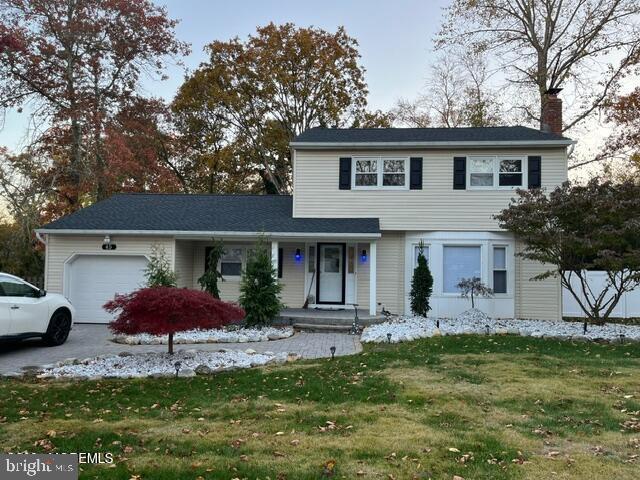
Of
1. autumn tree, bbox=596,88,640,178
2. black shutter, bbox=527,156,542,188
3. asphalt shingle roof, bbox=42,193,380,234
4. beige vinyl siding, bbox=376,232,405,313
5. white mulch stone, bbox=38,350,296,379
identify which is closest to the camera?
white mulch stone, bbox=38,350,296,379

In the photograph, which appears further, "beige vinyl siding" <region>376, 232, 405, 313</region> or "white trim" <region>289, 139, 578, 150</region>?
"beige vinyl siding" <region>376, 232, 405, 313</region>

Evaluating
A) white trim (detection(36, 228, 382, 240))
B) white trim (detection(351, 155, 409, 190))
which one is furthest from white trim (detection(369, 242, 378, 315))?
white trim (detection(351, 155, 409, 190))

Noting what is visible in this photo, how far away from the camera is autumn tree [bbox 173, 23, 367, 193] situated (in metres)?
27.0

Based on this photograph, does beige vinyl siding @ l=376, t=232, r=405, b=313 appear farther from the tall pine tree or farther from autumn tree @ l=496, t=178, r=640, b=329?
autumn tree @ l=496, t=178, r=640, b=329

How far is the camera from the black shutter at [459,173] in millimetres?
15000

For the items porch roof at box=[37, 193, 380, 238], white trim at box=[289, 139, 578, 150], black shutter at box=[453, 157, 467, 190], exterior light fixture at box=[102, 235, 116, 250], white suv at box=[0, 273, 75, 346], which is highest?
white trim at box=[289, 139, 578, 150]

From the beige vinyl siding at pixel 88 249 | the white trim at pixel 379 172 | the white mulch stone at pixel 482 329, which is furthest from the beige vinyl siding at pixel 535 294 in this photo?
the beige vinyl siding at pixel 88 249

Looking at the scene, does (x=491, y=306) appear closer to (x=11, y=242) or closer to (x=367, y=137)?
(x=367, y=137)

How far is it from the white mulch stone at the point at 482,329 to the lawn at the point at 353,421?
9.25 feet

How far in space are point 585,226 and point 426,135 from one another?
576 cm

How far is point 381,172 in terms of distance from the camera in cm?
1532

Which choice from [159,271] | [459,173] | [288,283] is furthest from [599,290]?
[159,271]

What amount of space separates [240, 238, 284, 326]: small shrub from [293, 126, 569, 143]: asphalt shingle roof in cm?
452

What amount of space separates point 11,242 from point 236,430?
741 inches
